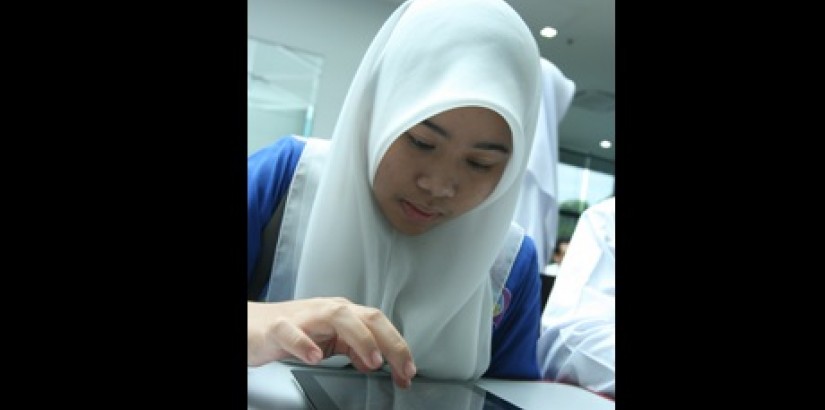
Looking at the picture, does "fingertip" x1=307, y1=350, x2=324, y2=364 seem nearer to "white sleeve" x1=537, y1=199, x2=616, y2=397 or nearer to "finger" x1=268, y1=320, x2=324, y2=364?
"finger" x1=268, y1=320, x2=324, y2=364

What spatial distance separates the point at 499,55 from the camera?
0.79 metres

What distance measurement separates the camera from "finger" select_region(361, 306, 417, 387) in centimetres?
43

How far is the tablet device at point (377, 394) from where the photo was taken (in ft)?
1.32

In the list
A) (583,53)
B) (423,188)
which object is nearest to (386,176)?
(423,188)

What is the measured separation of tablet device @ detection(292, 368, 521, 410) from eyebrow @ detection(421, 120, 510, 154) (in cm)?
30

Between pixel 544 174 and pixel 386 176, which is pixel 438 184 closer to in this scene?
pixel 386 176

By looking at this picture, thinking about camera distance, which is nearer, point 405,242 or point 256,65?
point 405,242

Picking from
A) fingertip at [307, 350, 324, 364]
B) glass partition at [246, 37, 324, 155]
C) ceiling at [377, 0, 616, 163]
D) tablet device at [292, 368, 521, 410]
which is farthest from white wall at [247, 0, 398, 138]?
fingertip at [307, 350, 324, 364]
